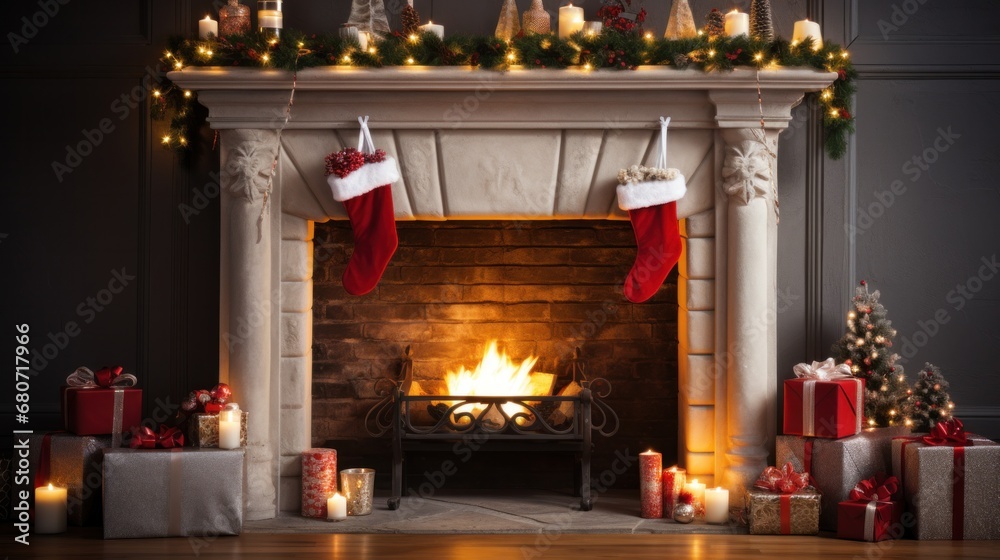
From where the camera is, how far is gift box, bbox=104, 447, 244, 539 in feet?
12.0

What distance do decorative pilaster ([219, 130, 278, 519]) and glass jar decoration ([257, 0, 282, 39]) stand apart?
396 millimetres

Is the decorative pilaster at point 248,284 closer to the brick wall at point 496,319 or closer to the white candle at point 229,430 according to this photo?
the white candle at point 229,430

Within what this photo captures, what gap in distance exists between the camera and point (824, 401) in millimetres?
3781

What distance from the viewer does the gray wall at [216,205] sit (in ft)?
13.9

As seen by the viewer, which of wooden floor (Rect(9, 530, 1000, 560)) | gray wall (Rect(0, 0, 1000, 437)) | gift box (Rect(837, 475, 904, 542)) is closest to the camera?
wooden floor (Rect(9, 530, 1000, 560))

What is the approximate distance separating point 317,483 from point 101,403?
2.90ft

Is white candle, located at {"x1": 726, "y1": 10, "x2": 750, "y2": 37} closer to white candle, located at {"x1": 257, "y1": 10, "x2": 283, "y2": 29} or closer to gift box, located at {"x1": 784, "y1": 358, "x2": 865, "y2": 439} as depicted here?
gift box, located at {"x1": 784, "y1": 358, "x2": 865, "y2": 439}

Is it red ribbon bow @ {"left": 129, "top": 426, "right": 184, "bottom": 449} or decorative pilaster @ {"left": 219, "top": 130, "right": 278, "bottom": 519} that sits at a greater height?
decorative pilaster @ {"left": 219, "top": 130, "right": 278, "bottom": 519}

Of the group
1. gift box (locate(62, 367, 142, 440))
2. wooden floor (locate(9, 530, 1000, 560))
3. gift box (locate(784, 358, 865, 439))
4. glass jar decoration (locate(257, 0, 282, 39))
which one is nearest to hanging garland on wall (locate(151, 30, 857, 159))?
glass jar decoration (locate(257, 0, 282, 39))

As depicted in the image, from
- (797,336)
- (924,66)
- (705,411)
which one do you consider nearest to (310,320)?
(705,411)

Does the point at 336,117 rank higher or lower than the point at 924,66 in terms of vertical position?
lower

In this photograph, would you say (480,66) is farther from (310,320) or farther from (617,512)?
(617,512)

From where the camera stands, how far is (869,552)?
347 centimetres

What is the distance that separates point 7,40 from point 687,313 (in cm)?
309
